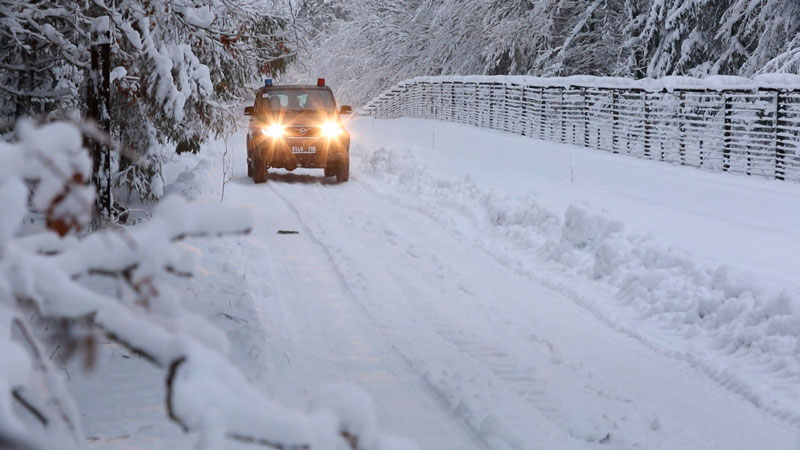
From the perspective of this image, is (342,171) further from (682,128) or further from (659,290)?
(659,290)

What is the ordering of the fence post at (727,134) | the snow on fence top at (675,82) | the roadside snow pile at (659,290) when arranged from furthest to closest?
the fence post at (727,134) → the snow on fence top at (675,82) → the roadside snow pile at (659,290)

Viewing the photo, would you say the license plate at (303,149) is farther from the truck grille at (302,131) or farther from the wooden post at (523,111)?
the wooden post at (523,111)

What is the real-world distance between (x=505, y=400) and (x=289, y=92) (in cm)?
1423

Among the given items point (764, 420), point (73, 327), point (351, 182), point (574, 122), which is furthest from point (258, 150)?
point (73, 327)

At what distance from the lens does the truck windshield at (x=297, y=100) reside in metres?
19.2

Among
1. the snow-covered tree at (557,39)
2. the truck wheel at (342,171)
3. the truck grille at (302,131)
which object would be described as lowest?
the truck wheel at (342,171)

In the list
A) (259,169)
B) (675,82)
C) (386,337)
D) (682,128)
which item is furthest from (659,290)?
(675,82)

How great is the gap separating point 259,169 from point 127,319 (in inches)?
662

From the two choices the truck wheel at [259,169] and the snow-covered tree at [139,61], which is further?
the truck wheel at [259,169]

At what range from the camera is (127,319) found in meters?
1.57

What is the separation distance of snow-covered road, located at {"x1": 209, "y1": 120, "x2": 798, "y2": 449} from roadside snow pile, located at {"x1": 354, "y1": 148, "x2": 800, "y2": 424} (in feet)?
0.18

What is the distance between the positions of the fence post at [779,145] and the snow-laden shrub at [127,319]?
58.5 feet

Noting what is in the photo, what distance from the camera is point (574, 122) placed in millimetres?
27047

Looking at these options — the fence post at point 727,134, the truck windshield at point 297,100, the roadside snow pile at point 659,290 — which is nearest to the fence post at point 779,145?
the fence post at point 727,134
